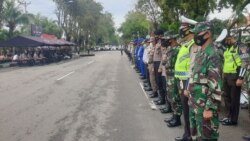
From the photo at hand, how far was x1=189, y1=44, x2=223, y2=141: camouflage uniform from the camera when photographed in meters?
5.18

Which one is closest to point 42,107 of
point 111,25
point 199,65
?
point 199,65

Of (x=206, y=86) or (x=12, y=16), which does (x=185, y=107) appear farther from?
(x=12, y=16)

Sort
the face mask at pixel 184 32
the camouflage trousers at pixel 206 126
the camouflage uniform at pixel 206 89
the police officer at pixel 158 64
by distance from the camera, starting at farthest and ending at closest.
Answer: the police officer at pixel 158 64 < the face mask at pixel 184 32 < the camouflage trousers at pixel 206 126 < the camouflage uniform at pixel 206 89

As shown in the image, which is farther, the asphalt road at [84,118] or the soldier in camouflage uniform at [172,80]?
the soldier in camouflage uniform at [172,80]

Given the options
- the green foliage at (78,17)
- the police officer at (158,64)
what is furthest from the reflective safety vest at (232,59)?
the green foliage at (78,17)

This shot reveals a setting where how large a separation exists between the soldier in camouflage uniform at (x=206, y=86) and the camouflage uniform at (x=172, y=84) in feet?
8.40

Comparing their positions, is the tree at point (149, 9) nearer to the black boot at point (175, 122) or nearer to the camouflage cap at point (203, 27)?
the black boot at point (175, 122)

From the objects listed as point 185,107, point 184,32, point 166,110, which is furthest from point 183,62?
point 166,110

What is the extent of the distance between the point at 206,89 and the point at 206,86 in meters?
0.04

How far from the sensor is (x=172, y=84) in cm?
830

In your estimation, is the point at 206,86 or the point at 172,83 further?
the point at 172,83

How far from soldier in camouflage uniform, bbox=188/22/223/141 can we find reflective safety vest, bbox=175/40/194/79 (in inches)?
58.0

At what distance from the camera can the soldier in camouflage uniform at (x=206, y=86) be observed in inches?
204

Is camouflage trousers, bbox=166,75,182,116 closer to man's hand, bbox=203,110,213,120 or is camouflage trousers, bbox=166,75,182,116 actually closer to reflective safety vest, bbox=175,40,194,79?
reflective safety vest, bbox=175,40,194,79
